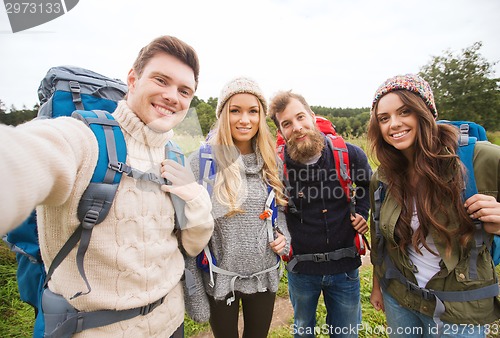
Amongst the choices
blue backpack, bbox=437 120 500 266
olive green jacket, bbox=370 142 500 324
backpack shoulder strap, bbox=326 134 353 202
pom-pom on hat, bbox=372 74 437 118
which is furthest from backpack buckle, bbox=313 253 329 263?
pom-pom on hat, bbox=372 74 437 118

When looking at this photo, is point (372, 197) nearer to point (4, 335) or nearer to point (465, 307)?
point (465, 307)

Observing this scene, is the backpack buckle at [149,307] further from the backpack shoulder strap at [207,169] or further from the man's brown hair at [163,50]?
the man's brown hair at [163,50]

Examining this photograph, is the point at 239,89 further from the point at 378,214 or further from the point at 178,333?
the point at 178,333

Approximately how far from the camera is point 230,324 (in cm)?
214

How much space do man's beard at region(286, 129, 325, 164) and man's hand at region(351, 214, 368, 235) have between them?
76cm

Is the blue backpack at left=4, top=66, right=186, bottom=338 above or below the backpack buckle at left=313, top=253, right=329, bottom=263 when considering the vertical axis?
above

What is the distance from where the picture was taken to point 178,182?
4.86 feet

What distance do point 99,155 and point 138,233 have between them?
0.45 meters

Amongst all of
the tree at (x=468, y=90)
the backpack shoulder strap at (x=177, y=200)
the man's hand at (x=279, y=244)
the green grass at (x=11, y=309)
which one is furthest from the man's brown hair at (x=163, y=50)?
the tree at (x=468, y=90)

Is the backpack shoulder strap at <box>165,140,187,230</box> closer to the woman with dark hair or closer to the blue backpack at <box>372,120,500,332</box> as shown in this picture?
the woman with dark hair

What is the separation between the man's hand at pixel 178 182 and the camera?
56.6 inches

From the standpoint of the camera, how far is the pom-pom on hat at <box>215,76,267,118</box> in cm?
222

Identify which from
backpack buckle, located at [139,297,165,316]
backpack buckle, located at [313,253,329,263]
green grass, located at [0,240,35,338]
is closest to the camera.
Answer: backpack buckle, located at [139,297,165,316]

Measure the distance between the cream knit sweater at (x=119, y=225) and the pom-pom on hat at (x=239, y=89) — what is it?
0.90 m
